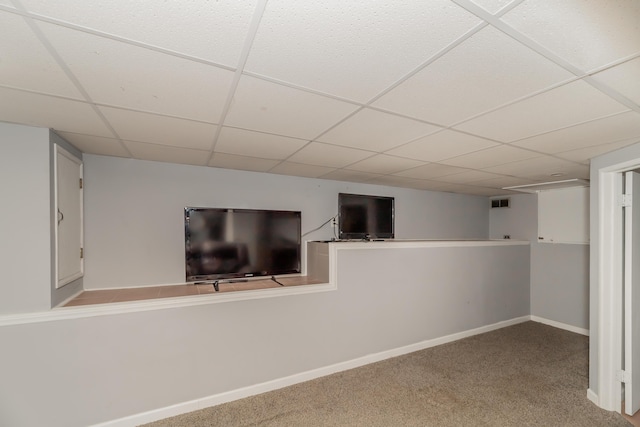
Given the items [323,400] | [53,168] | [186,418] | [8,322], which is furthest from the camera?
[323,400]

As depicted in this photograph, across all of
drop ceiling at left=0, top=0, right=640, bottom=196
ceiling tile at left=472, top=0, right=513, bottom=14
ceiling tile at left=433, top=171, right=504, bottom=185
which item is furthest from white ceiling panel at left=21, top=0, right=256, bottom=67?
ceiling tile at left=433, top=171, right=504, bottom=185

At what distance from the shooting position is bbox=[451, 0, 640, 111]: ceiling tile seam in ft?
3.00

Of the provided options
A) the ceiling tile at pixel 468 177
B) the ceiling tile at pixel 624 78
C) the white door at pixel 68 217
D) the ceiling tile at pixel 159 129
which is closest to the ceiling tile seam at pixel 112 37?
the ceiling tile at pixel 159 129

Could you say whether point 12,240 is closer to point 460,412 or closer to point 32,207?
point 32,207

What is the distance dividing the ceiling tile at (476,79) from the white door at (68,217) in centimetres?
261

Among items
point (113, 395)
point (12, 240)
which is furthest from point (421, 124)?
point (113, 395)

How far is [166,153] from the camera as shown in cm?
266

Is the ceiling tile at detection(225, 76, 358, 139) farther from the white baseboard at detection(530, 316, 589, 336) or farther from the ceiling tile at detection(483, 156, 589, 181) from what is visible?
the white baseboard at detection(530, 316, 589, 336)

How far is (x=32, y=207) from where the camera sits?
196cm

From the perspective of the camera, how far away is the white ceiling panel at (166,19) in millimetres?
896

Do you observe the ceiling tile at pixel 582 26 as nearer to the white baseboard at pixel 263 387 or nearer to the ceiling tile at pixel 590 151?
the ceiling tile at pixel 590 151

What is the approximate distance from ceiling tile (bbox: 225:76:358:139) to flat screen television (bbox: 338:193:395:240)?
72.5 inches

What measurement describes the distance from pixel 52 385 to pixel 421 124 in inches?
133

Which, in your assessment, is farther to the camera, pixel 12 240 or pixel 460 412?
pixel 460 412
